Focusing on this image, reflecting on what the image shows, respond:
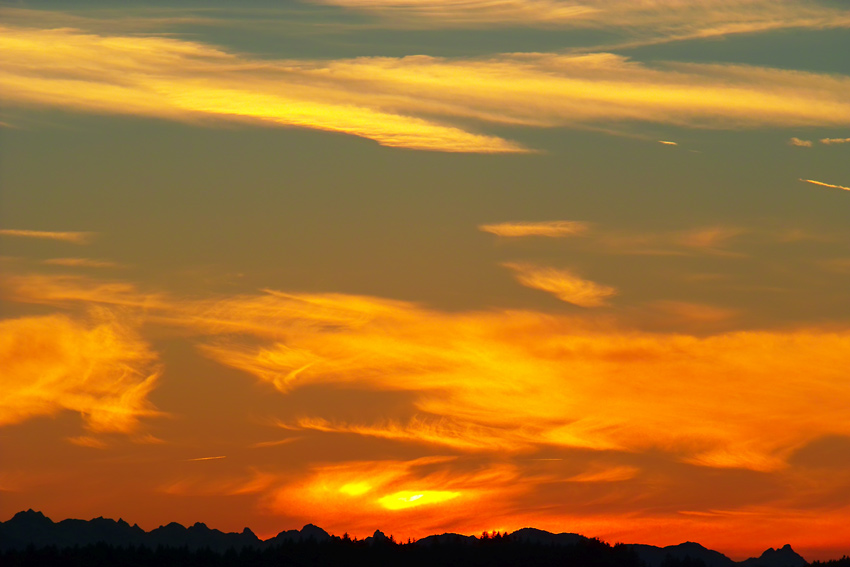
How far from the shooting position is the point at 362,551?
3177 inches

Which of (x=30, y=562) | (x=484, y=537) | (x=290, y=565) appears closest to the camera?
(x=30, y=562)

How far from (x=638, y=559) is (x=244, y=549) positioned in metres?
25.2

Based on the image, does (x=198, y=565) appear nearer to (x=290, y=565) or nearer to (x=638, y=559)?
(x=290, y=565)

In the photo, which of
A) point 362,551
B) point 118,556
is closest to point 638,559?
point 362,551

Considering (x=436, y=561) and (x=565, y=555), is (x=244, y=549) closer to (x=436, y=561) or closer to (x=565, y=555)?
(x=436, y=561)

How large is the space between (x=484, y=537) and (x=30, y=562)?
92.7ft

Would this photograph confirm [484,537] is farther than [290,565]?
Yes

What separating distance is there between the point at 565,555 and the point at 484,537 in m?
5.55

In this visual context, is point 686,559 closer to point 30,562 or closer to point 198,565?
point 198,565

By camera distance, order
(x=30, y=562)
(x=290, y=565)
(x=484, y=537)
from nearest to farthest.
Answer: (x=30, y=562) < (x=290, y=565) < (x=484, y=537)

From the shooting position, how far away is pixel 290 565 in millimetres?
78438

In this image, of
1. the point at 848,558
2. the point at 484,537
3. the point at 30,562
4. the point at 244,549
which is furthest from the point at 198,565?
the point at 848,558

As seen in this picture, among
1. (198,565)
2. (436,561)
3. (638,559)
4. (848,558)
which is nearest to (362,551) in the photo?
(436,561)

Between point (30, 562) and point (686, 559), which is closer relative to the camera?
point (30, 562)
